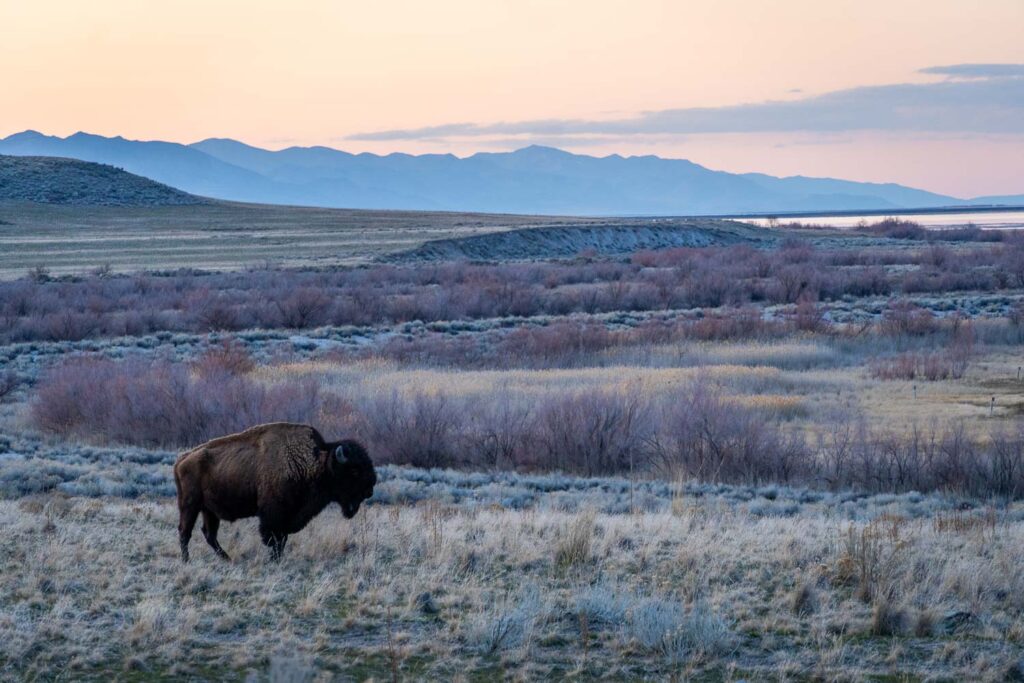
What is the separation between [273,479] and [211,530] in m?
0.85

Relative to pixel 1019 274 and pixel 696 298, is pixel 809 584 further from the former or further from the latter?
pixel 1019 274

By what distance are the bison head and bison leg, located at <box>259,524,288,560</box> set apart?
0.60 m

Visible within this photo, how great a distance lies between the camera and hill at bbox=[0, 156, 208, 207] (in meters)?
111

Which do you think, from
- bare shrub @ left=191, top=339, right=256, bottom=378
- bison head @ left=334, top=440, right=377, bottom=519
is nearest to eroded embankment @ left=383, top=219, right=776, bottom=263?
bare shrub @ left=191, top=339, right=256, bottom=378

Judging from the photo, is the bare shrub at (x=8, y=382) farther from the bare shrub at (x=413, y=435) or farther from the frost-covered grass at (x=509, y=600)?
the frost-covered grass at (x=509, y=600)

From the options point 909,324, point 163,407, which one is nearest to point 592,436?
point 163,407

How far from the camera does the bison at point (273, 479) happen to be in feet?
29.1

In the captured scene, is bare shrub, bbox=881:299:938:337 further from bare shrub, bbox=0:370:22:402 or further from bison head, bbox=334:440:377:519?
bison head, bbox=334:440:377:519

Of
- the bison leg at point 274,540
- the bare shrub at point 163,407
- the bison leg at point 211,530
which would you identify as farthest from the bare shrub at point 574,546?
the bare shrub at point 163,407

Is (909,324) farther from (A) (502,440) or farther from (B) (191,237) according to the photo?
(B) (191,237)

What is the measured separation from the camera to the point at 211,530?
365 inches

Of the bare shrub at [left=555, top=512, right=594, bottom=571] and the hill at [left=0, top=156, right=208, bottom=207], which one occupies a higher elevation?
the hill at [left=0, top=156, right=208, bottom=207]

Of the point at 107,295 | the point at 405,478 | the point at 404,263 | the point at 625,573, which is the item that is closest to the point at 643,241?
the point at 404,263

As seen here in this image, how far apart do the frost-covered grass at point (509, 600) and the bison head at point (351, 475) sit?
0.54 m
